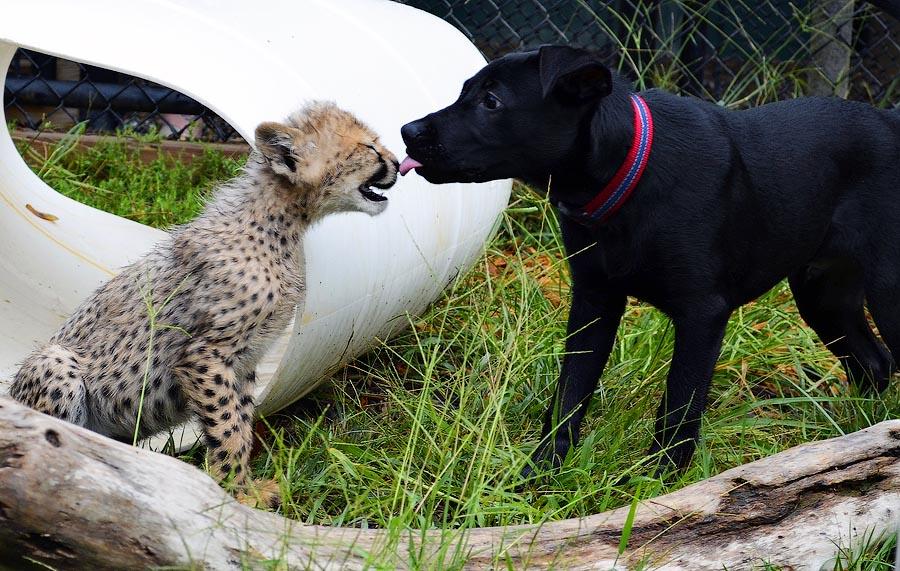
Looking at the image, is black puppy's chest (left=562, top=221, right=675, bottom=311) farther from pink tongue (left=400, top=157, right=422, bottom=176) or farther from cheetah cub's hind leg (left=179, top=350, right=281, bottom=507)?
cheetah cub's hind leg (left=179, top=350, right=281, bottom=507)

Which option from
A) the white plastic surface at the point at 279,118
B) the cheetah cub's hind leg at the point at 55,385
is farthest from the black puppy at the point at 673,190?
the cheetah cub's hind leg at the point at 55,385

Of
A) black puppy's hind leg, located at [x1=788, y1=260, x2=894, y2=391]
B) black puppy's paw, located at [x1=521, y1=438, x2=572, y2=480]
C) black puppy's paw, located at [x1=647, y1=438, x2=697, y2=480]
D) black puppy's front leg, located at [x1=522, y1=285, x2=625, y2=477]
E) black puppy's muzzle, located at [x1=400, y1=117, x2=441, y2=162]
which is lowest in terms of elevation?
black puppy's hind leg, located at [x1=788, y1=260, x2=894, y2=391]

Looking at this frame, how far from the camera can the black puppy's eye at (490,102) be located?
3.20 metres

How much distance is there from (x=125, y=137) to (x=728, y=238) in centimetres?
383

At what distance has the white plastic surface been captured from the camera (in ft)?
11.1

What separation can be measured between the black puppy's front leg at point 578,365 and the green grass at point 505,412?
0.07m

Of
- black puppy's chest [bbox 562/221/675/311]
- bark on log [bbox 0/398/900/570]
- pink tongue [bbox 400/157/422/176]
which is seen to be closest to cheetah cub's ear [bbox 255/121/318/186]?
pink tongue [bbox 400/157/422/176]

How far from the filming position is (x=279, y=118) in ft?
11.2

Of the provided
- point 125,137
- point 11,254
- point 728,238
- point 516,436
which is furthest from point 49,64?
point 728,238

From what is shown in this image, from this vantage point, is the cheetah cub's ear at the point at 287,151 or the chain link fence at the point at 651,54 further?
the chain link fence at the point at 651,54

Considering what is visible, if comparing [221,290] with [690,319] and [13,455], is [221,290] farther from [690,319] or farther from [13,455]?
[690,319]

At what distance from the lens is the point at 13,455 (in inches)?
88.6

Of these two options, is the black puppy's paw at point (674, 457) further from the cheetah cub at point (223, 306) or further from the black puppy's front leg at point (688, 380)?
the cheetah cub at point (223, 306)

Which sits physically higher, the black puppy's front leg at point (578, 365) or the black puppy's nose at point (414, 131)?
the black puppy's nose at point (414, 131)
